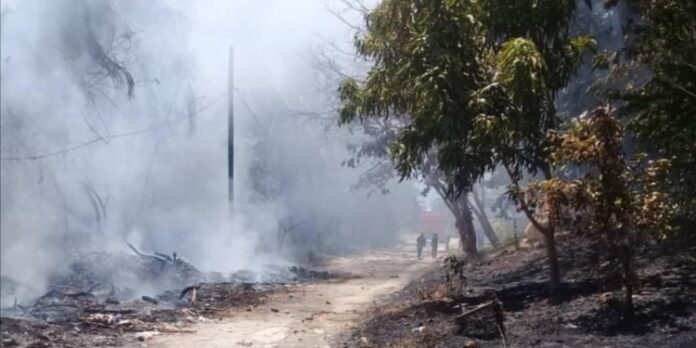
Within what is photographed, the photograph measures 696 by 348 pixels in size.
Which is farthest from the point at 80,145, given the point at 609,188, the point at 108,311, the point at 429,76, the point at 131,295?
the point at 609,188

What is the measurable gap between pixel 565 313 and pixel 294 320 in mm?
5094

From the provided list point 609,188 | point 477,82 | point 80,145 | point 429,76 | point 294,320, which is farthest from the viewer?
point 80,145

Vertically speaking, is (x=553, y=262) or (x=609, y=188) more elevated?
(x=609, y=188)

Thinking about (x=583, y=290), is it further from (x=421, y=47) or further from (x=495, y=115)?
(x=421, y=47)

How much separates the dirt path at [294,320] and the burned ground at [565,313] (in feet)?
2.28

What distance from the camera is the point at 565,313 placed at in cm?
800

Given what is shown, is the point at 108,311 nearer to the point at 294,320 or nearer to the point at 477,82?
the point at 294,320

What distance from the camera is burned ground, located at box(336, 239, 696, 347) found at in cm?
688

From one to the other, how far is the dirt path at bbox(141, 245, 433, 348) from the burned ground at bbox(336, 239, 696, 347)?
69 centimetres

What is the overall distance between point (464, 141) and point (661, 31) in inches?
107

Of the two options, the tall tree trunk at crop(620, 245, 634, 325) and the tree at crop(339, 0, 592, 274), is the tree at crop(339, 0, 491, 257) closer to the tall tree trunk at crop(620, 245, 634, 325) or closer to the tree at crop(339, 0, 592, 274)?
the tree at crop(339, 0, 592, 274)

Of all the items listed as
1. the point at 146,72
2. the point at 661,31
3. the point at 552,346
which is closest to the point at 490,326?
the point at 552,346

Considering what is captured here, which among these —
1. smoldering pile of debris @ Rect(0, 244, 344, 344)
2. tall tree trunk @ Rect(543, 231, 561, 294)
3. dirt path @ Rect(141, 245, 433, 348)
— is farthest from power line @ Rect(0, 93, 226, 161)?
tall tree trunk @ Rect(543, 231, 561, 294)

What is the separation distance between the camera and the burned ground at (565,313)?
22.6 ft
